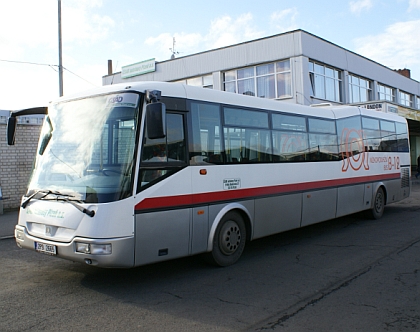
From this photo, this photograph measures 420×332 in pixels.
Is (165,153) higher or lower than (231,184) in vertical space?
higher

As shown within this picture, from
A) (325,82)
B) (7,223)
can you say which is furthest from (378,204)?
(325,82)

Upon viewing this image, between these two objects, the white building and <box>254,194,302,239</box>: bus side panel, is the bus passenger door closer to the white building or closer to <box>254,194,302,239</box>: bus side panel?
<box>254,194,302,239</box>: bus side panel

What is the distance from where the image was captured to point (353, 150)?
1134cm

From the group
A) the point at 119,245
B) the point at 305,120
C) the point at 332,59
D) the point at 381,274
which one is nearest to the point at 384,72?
the point at 332,59

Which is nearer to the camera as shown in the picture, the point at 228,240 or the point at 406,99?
the point at 228,240

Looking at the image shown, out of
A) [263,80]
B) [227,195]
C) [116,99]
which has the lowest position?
[227,195]

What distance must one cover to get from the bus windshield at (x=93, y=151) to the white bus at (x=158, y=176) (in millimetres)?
15

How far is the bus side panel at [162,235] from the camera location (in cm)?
582

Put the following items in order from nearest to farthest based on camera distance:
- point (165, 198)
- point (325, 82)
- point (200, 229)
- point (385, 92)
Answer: point (165, 198) < point (200, 229) < point (325, 82) < point (385, 92)

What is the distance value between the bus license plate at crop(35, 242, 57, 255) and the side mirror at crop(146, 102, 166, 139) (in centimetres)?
208

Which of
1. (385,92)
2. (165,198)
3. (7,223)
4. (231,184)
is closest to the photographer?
(165,198)

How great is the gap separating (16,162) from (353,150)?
1164 cm

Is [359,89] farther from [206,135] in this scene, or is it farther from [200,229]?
[200,229]

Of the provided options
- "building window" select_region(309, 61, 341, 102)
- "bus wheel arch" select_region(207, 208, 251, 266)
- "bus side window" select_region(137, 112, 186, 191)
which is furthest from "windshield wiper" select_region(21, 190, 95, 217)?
"building window" select_region(309, 61, 341, 102)
